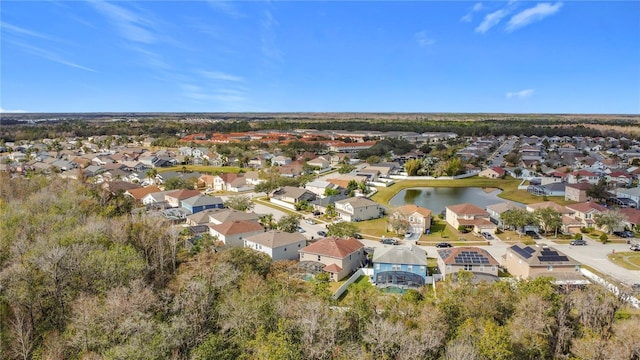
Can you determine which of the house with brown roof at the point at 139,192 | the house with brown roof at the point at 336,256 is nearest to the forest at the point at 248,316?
the house with brown roof at the point at 336,256

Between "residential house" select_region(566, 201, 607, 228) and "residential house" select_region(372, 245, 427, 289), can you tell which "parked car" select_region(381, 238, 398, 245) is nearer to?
"residential house" select_region(372, 245, 427, 289)

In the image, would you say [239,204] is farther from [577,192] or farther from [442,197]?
[577,192]

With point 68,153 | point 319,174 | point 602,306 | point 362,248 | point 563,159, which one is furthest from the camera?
point 68,153

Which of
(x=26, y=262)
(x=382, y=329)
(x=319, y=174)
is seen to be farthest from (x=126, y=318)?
(x=319, y=174)

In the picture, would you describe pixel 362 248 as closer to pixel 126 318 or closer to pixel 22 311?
pixel 126 318

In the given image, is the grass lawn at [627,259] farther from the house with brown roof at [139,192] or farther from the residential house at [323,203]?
the house with brown roof at [139,192]

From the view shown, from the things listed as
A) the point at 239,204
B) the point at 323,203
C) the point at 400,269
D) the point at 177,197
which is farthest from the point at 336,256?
the point at 177,197
